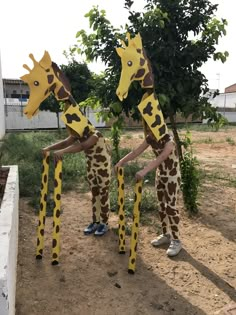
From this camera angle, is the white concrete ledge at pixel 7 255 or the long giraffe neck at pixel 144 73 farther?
the long giraffe neck at pixel 144 73

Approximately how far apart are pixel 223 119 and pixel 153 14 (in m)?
1.84

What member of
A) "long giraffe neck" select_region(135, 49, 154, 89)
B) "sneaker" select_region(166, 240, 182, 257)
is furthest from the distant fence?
"long giraffe neck" select_region(135, 49, 154, 89)

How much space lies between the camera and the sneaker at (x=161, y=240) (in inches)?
164

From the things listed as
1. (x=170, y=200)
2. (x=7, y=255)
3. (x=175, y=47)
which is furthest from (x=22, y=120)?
(x=7, y=255)

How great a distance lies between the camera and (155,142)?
3.65 m

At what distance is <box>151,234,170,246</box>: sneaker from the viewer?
164 inches

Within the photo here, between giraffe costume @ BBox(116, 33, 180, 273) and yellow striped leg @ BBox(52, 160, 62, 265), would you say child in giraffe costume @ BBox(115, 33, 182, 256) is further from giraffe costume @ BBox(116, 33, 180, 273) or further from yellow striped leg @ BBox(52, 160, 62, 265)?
yellow striped leg @ BBox(52, 160, 62, 265)

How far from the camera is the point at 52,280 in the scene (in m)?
3.34

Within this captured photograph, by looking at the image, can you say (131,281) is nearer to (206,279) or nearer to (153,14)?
(206,279)

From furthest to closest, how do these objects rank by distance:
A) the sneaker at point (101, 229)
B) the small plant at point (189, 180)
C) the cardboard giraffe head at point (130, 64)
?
the small plant at point (189, 180) < the sneaker at point (101, 229) < the cardboard giraffe head at point (130, 64)

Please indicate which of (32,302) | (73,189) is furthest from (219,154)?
(32,302)

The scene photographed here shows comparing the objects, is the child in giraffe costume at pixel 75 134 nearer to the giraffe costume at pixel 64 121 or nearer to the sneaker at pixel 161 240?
the giraffe costume at pixel 64 121

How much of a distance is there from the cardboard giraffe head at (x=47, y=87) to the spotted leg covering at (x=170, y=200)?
3.49 feet

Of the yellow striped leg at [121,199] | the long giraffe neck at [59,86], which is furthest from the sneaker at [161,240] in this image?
the long giraffe neck at [59,86]
